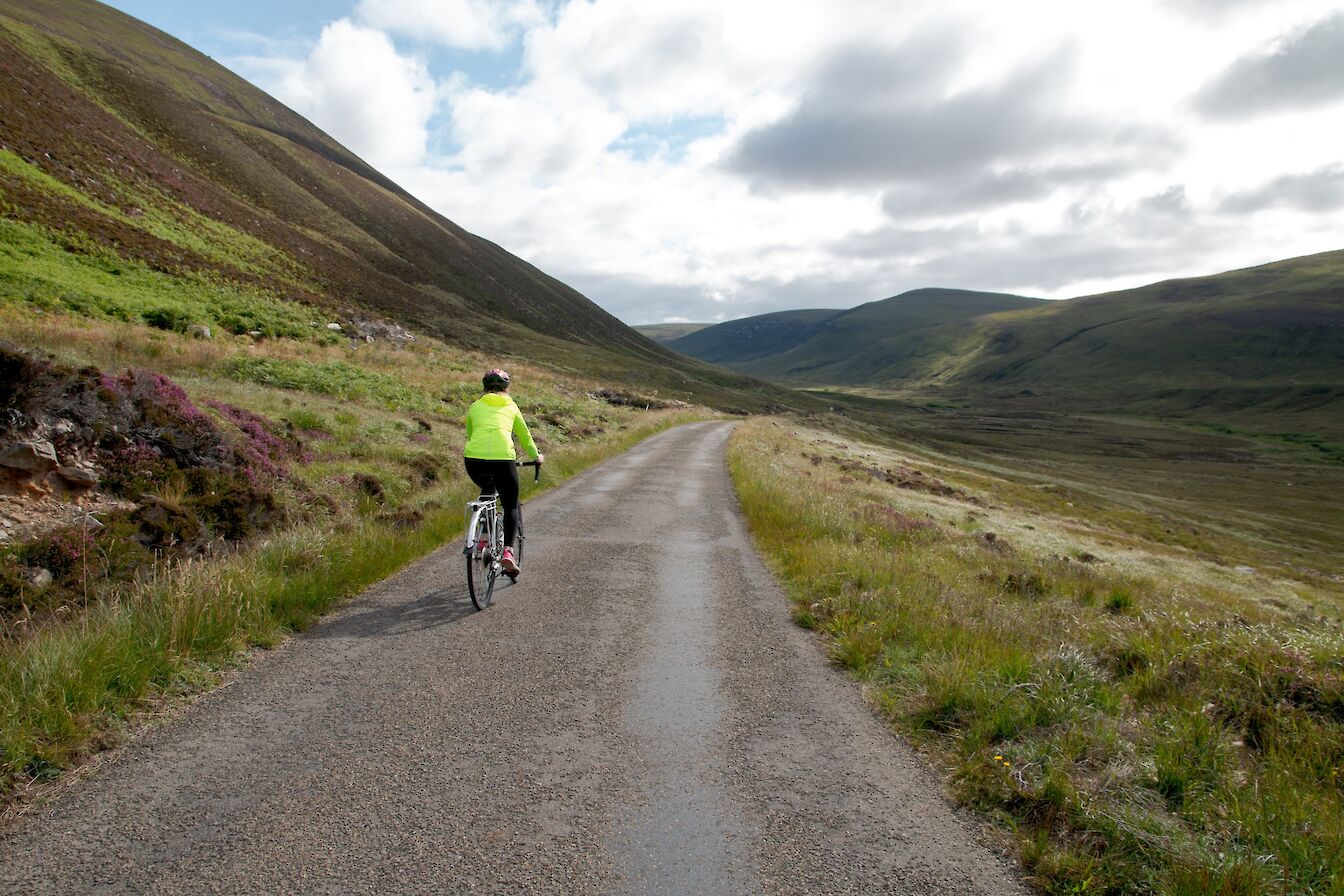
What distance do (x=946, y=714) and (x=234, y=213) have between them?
7338 cm

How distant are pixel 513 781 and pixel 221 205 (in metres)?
72.4

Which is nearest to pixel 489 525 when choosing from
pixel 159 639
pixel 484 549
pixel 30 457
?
pixel 484 549

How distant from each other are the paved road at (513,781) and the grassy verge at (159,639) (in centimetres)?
34

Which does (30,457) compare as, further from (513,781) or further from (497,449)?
(513,781)

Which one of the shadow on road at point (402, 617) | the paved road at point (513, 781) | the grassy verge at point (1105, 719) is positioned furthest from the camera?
the shadow on road at point (402, 617)

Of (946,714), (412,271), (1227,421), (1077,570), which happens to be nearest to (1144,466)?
(1227,421)

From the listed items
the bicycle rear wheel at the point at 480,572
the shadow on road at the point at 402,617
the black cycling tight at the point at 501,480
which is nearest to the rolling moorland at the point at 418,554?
the shadow on road at the point at 402,617

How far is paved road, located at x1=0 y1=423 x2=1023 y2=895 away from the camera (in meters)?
3.57

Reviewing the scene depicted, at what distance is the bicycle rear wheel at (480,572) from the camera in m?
8.18

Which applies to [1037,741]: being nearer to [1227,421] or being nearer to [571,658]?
[571,658]

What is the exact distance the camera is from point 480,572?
332 inches

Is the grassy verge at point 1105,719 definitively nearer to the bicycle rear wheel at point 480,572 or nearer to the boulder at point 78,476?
the bicycle rear wheel at point 480,572

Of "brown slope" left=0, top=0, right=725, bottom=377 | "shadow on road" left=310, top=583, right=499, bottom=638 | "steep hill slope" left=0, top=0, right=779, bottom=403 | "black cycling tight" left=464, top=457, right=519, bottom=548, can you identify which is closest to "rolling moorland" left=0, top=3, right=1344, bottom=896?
"shadow on road" left=310, top=583, right=499, bottom=638

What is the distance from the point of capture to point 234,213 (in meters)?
61.5
